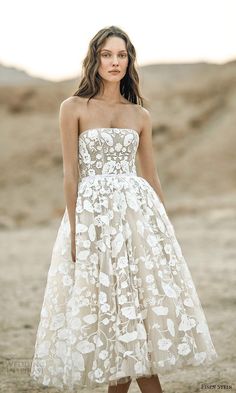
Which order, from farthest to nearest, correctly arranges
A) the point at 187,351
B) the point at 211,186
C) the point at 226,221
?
the point at 211,186 → the point at 226,221 → the point at 187,351

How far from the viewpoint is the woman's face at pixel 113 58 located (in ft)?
11.1

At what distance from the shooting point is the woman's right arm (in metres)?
3.34

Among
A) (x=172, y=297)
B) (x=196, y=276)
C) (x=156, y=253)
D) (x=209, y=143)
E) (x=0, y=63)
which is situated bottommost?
(x=172, y=297)

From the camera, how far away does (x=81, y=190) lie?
339cm

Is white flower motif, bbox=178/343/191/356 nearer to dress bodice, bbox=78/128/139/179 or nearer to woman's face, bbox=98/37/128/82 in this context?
dress bodice, bbox=78/128/139/179

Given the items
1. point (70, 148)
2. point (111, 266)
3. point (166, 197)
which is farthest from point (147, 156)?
point (166, 197)

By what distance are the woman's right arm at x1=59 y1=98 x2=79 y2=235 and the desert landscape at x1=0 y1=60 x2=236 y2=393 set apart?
1475 millimetres

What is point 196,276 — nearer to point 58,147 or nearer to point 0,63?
point 58,147

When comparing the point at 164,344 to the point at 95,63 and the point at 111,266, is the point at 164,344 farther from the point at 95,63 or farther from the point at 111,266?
the point at 95,63

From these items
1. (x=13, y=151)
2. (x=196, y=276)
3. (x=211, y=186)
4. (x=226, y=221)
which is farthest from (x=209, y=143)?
(x=196, y=276)

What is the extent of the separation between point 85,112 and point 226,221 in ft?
43.0

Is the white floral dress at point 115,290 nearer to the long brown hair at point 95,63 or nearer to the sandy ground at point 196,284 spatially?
the long brown hair at point 95,63

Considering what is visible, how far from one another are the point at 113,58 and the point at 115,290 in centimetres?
110

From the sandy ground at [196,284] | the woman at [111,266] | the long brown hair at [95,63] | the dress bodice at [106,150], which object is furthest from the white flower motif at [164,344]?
the long brown hair at [95,63]
